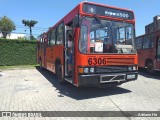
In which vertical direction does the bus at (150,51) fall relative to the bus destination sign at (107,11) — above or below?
below

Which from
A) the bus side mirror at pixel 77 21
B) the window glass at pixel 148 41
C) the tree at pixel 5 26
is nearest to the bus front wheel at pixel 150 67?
the window glass at pixel 148 41

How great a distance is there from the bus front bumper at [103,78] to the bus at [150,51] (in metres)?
5.96

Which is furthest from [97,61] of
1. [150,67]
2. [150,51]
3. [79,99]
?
[150,67]

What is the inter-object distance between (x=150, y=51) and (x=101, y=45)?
796 cm

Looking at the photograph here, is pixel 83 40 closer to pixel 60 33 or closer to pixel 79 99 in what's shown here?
pixel 79 99

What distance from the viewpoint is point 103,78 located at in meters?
8.38

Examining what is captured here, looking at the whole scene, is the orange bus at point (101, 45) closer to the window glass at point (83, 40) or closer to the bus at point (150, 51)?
the window glass at point (83, 40)

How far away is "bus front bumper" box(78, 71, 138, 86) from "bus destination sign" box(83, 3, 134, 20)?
2.23m

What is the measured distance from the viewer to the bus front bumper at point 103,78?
812cm

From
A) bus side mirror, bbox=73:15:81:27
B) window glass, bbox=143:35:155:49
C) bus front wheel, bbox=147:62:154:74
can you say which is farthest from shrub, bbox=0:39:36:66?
bus side mirror, bbox=73:15:81:27

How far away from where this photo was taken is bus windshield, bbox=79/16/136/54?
8.29 meters

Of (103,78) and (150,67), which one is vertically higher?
(103,78)

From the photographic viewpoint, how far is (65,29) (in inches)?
394

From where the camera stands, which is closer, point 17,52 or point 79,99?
point 79,99
